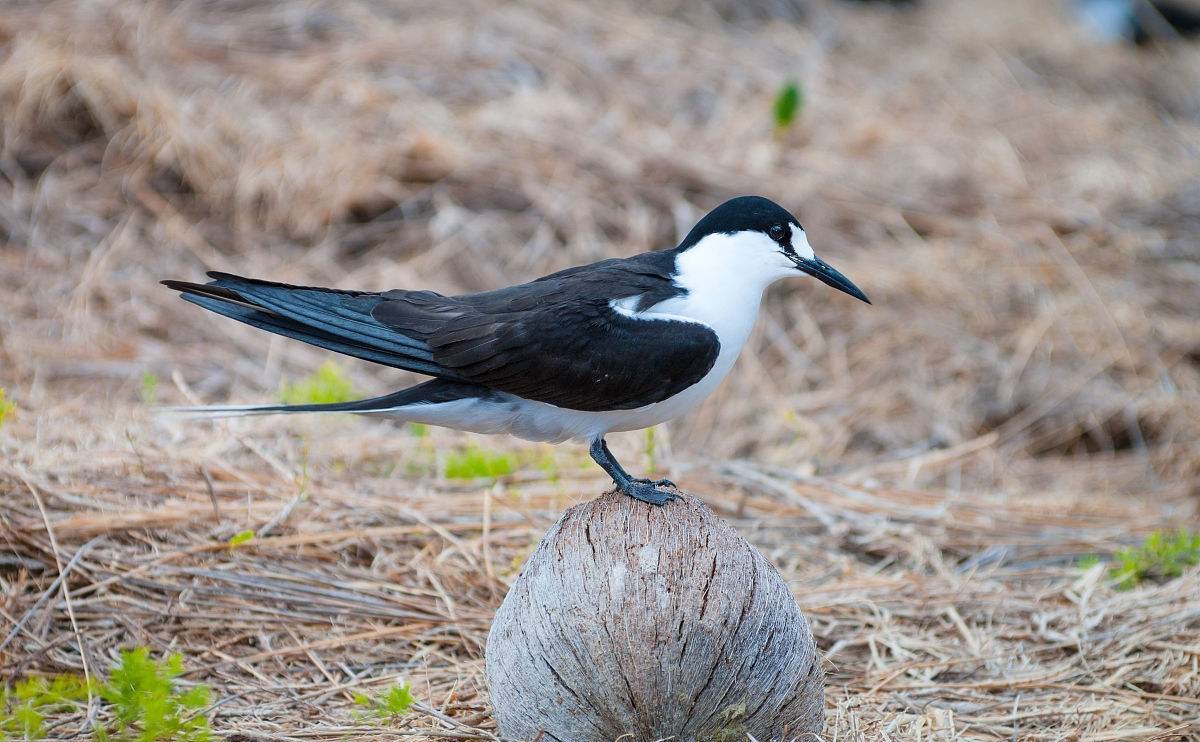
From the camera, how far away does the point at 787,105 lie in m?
7.20

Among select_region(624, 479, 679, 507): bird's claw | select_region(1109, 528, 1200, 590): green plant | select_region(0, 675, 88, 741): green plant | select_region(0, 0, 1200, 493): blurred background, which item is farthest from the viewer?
select_region(0, 0, 1200, 493): blurred background

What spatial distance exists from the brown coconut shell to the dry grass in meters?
0.35

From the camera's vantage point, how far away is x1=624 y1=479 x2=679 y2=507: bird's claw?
3.21 metres

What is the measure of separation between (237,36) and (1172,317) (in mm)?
6103

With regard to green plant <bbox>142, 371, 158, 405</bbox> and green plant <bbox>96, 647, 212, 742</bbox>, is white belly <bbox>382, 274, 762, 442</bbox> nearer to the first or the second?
green plant <bbox>96, 647, 212, 742</bbox>

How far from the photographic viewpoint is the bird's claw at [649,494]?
3.21 m

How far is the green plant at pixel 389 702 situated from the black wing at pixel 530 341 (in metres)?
0.94

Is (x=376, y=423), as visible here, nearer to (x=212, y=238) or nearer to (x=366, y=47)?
(x=212, y=238)

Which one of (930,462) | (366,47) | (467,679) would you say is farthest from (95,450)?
(366,47)

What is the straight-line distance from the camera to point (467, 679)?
A: 11.3ft

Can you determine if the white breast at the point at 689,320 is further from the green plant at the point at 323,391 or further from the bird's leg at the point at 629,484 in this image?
the green plant at the point at 323,391

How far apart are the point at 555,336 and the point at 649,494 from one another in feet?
1.81

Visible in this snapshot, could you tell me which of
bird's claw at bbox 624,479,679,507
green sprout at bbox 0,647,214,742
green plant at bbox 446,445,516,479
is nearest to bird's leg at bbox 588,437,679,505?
bird's claw at bbox 624,479,679,507

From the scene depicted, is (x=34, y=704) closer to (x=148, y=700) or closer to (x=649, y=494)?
(x=148, y=700)
